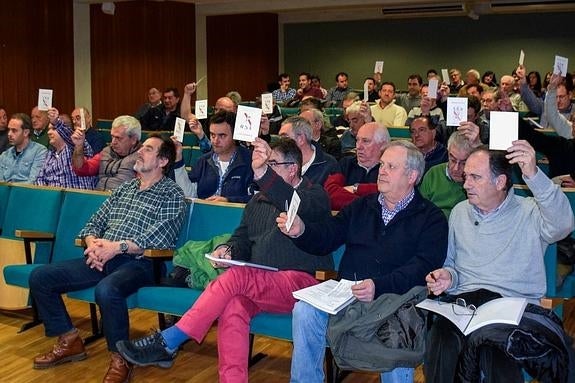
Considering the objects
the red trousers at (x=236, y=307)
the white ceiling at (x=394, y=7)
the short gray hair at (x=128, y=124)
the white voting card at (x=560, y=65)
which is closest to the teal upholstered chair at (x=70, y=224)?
the short gray hair at (x=128, y=124)

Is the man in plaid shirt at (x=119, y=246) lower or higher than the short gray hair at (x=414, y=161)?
lower

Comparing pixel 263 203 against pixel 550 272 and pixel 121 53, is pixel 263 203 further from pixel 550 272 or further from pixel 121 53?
pixel 121 53

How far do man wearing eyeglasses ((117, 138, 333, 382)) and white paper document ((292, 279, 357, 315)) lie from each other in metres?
0.21

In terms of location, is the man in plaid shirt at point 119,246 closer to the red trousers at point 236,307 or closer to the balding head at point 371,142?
the red trousers at point 236,307

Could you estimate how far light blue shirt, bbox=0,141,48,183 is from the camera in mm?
5977

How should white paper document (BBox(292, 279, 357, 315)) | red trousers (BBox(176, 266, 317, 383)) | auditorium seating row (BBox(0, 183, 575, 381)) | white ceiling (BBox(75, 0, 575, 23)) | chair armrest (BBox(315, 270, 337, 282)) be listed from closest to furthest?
white paper document (BBox(292, 279, 357, 315))
red trousers (BBox(176, 266, 317, 383))
chair armrest (BBox(315, 270, 337, 282))
auditorium seating row (BBox(0, 183, 575, 381))
white ceiling (BBox(75, 0, 575, 23))

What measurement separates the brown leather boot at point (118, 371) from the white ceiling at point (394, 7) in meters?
10.7

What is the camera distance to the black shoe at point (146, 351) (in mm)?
Result: 3377

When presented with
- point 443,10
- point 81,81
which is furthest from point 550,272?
point 443,10

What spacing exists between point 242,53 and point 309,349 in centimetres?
1501

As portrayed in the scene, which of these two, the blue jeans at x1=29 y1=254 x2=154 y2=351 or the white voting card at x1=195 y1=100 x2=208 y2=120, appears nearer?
the blue jeans at x1=29 y1=254 x2=154 y2=351

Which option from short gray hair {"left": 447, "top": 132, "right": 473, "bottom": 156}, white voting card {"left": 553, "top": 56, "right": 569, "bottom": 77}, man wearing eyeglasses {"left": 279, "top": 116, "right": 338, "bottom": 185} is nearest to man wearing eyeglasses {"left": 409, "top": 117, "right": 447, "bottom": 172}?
man wearing eyeglasses {"left": 279, "top": 116, "right": 338, "bottom": 185}

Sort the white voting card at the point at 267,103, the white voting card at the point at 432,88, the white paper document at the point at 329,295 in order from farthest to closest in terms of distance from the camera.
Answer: the white voting card at the point at 267,103
the white voting card at the point at 432,88
the white paper document at the point at 329,295

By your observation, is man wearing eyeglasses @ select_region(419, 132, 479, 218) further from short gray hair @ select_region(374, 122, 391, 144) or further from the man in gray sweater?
the man in gray sweater
